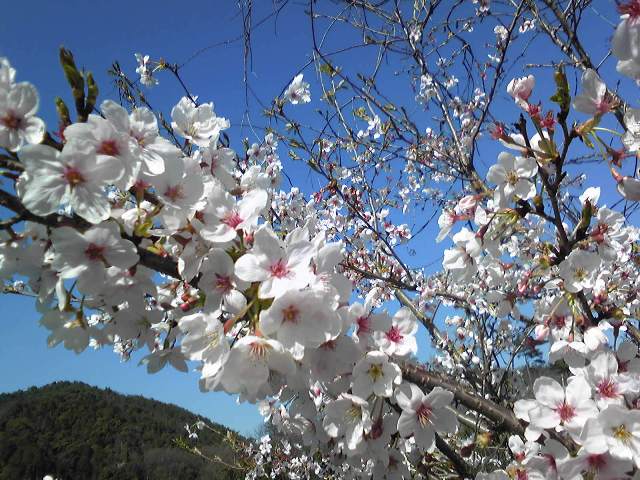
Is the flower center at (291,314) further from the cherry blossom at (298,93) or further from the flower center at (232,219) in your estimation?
the cherry blossom at (298,93)

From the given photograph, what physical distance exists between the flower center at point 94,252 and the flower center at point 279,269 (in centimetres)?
42

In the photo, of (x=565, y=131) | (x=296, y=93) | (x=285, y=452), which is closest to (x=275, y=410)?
(x=565, y=131)

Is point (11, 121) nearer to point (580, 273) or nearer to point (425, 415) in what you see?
point (425, 415)

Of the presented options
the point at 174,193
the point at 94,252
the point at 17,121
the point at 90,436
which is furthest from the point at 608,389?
the point at 90,436

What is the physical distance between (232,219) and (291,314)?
340mm

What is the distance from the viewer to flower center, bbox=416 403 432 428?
1359 millimetres

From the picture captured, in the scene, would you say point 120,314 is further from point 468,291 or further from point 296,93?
point 468,291

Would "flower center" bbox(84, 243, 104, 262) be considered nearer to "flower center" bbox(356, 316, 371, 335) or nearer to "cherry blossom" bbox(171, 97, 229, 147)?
"cherry blossom" bbox(171, 97, 229, 147)

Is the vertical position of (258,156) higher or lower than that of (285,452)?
higher

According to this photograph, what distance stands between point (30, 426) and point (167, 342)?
5463 centimetres

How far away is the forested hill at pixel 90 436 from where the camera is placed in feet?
117

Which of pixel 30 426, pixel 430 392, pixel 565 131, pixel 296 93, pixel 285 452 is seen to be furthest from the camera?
pixel 30 426

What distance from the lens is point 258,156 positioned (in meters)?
4.91

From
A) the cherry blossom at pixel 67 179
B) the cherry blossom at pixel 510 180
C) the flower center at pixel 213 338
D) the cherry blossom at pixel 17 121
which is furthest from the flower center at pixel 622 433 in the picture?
the cherry blossom at pixel 17 121
